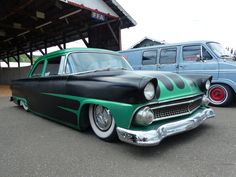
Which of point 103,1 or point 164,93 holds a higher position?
point 103,1

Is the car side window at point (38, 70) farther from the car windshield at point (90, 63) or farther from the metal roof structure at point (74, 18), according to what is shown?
the metal roof structure at point (74, 18)

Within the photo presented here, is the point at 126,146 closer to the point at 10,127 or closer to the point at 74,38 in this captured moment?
the point at 10,127

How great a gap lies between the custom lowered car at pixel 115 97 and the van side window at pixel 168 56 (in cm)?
281

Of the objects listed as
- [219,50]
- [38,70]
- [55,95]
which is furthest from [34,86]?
[219,50]

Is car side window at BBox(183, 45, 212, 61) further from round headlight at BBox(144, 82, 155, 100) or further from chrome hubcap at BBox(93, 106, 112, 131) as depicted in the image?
chrome hubcap at BBox(93, 106, 112, 131)

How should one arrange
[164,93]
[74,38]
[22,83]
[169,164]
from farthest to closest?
[74,38], [22,83], [164,93], [169,164]

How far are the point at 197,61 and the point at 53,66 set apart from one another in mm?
3960

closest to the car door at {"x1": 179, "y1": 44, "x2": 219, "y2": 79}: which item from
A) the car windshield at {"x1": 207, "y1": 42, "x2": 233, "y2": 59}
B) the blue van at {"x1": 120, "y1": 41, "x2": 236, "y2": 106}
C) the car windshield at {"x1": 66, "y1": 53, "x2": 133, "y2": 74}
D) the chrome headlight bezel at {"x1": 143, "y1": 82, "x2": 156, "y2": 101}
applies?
the blue van at {"x1": 120, "y1": 41, "x2": 236, "y2": 106}

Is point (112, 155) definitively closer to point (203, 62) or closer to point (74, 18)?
point (203, 62)

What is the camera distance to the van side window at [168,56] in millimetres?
6656

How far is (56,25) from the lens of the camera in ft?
48.7

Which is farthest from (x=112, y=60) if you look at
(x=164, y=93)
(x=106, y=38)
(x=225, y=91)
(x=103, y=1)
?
(x=106, y=38)

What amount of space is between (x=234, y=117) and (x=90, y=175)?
11.0ft

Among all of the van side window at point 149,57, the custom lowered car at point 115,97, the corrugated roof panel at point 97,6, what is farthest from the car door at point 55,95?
the corrugated roof panel at point 97,6
